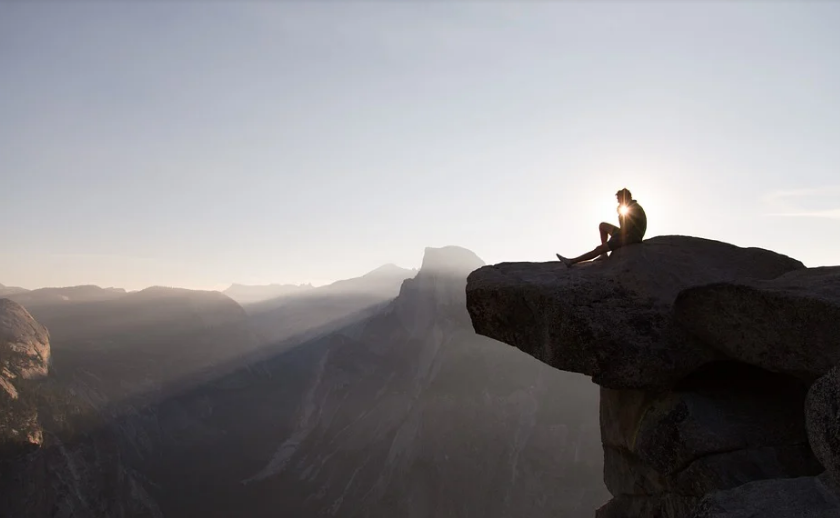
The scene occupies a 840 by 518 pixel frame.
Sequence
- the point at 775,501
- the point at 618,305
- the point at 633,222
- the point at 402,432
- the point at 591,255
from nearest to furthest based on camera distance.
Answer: the point at 775,501, the point at 618,305, the point at 633,222, the point at 591,255, the point at 402,432

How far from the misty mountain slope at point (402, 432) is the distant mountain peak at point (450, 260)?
1.20 feet

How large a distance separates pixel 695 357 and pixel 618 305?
1.53m

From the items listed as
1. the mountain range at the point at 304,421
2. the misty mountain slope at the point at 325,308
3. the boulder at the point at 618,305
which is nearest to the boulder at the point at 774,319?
the boulder at the point at 618,305

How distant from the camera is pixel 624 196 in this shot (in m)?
11.2

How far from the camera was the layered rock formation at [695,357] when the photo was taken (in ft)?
21.4

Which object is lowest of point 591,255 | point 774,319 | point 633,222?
point 774,319

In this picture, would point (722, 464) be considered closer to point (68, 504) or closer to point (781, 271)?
point (781, 271)

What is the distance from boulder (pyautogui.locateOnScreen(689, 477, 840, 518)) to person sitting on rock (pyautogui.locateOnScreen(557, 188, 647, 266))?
5.71m

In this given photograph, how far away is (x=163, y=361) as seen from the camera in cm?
7806

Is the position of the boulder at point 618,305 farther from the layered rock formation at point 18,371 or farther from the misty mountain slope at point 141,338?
the misty mountain slope at point 141,338

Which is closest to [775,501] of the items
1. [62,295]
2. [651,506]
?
[651,506]

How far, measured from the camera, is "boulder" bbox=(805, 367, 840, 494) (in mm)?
5188

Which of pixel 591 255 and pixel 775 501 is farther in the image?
pixel 591 255

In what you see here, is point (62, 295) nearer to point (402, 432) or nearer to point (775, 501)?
point (402, 432)
